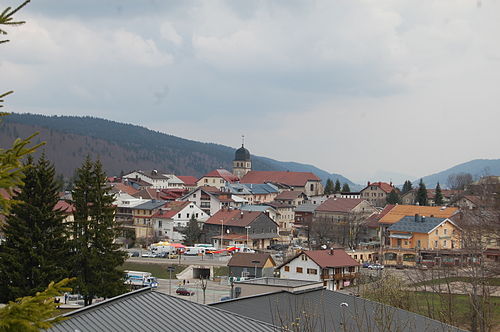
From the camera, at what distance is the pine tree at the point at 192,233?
6366cm

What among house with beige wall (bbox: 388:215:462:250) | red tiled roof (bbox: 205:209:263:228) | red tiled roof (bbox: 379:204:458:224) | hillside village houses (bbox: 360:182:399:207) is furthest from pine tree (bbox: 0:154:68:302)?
hillside village houses (bbox: 360:182:399:207)

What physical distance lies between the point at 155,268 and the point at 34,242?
81.0 feet

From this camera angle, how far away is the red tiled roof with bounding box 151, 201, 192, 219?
6925 centimetres

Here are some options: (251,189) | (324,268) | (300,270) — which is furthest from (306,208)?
(324,268)

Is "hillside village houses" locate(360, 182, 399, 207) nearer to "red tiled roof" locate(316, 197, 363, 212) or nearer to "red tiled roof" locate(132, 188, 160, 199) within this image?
"red tiled roof" locate(316, 197, 363, 212)

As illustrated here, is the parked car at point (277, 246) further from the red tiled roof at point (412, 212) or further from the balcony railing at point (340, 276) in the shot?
the balcony railing at point (340, 276)

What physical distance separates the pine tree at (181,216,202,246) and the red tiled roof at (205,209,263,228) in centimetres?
187

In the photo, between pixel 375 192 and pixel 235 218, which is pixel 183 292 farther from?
pixel 375 192

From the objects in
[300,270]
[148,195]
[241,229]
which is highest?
[148,195]

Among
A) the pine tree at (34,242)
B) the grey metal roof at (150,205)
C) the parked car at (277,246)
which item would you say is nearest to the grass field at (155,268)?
the parked car at (277,246)

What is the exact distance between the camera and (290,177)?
387 feet

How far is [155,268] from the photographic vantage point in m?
48.6

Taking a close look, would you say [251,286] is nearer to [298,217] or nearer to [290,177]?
[298,217]

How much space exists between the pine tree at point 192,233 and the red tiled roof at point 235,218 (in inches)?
73.8
